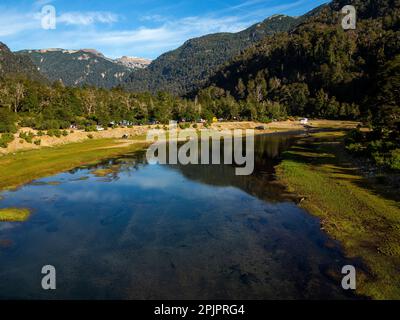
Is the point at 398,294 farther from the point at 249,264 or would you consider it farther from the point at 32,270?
the point at 32,270

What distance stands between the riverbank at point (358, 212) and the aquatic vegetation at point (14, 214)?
31405 mm

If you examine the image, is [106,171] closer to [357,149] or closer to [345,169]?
[345,169]

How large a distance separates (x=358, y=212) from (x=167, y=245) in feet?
66.5

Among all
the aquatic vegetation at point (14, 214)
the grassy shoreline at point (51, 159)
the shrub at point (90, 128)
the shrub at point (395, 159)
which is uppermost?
the shrub at point (90, 128)

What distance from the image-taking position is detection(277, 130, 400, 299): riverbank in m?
23.9

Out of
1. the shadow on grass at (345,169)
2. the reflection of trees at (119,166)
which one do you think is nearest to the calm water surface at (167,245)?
the reflection of trees at (119,166)

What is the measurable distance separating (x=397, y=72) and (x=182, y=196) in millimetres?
41596

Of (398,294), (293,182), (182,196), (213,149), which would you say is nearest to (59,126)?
(213,149)

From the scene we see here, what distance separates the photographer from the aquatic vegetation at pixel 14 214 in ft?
122

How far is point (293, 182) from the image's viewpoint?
50812 mm

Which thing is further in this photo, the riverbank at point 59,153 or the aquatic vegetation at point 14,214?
the riverbank at point 59,153

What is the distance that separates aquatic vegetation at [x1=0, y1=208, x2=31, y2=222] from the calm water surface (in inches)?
41.6

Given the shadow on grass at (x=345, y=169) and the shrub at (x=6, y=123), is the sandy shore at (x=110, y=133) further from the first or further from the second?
the shadow on grass at (x=345, y=169)

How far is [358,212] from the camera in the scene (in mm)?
36094
